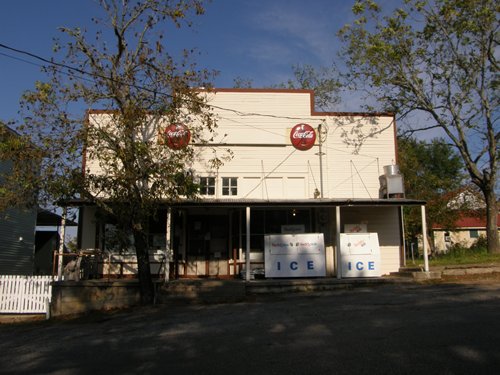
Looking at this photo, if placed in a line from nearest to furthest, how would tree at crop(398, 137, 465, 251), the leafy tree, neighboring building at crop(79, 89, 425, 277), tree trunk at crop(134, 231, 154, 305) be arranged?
the leafy tree, tree trunk at crop(134, 231, 154, 305), neighboring building at crop(79, 89, 425, 277), tree at crop(398, 137, 465, 251)

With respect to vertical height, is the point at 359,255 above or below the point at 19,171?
below

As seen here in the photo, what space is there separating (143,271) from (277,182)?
257 inches

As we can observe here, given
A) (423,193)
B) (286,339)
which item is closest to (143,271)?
(286,339)

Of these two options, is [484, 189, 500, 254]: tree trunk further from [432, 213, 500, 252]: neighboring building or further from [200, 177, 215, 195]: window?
[432, 213, 500, 252]: neighboring building

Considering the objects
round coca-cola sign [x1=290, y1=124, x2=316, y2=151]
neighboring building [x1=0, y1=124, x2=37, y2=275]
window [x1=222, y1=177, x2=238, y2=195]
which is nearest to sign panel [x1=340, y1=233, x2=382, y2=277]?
round coca-cola sign [x1=290, y1=124, x2=316, y2=151]

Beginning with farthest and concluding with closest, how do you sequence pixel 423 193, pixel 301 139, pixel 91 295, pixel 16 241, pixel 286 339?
pixel 423 193 < pixel 16 241 < pixel 301 139 < pixel 91 295 < pixel 286 339

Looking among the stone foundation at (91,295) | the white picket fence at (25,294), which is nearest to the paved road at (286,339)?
the stone foundation at (91,295)

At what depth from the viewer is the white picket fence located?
53.0ft

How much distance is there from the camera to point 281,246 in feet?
54.6

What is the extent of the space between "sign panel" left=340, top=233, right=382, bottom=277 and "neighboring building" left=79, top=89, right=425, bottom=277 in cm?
166

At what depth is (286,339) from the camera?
342 inches

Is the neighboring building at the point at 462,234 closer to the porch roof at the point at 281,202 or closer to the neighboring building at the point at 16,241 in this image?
the porch roof at the point at 281,202

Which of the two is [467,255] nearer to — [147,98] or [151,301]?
[151,301]

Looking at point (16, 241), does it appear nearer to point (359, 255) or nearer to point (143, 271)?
point (143, 271)
